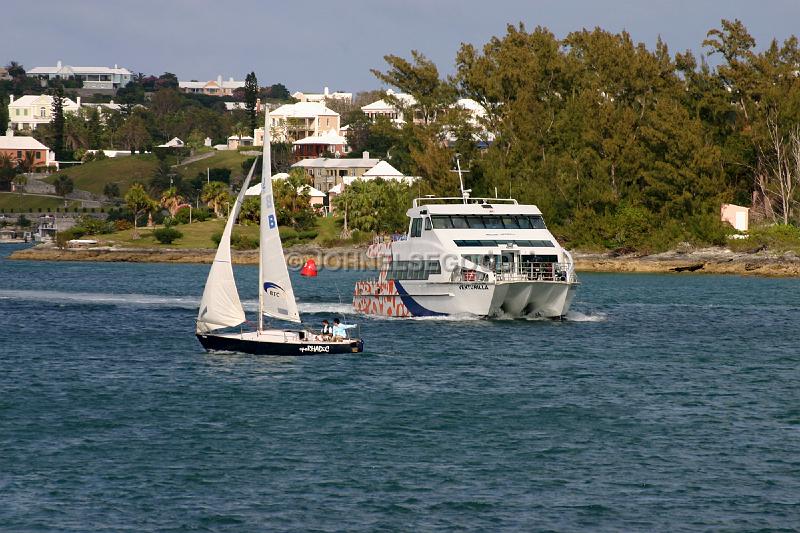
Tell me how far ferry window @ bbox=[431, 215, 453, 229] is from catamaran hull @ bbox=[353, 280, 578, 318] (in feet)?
10.8

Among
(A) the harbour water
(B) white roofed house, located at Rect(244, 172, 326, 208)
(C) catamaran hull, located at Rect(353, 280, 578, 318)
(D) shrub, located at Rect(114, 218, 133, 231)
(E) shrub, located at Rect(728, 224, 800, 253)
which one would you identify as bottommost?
(A) the harbour water

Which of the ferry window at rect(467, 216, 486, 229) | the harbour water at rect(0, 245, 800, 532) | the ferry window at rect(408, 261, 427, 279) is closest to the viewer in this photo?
the harbour water at rect(0, 245, 800, 532)

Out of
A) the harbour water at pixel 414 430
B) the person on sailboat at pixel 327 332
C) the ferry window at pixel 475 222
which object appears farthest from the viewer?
the ferry window at pixel 475 222

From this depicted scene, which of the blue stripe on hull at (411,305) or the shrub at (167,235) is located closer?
the blue stripe on hull at (411,305)

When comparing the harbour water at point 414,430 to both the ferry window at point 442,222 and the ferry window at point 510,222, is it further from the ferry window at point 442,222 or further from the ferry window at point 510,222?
the ferry window at point 442,222

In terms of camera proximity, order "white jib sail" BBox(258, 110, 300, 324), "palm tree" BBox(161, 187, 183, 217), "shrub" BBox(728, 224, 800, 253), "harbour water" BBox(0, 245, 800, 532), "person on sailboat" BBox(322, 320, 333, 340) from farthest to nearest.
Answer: "palm tree" BBox(161, 187, 183, 217) → "shrub" BBox(728, 224, 800, 253) → "person on sailboat" BBox(322, 320, 333, 340) → "white jib sail" BBox(258, 110, 300, 324) → "harbour water" BBox(0, 245, 800, 532)

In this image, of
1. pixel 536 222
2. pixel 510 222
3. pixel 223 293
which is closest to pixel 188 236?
pixel 510 222

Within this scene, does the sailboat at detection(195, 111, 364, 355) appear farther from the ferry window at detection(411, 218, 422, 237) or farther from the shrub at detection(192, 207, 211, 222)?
the shrub at detection(192, 207, 211, 222)

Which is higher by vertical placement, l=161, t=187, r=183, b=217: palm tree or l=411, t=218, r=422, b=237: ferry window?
l=161, t=187, r=183, b=217: palm tree

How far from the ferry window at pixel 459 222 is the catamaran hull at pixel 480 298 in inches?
150

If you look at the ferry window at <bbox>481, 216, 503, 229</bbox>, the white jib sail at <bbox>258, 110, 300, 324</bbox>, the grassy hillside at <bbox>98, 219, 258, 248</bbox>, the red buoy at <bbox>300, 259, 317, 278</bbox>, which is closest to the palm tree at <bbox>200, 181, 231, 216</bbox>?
the grassy hillside at <bbox>98, 219, 258, 248</bbox>

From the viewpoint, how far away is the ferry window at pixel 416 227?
6731cm

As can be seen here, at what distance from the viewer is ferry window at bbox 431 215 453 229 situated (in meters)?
66.1

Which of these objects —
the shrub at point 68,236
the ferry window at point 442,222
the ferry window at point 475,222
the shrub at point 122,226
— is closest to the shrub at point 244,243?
the shrub at point 68,236
